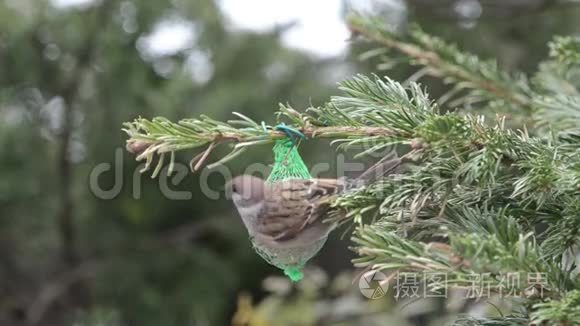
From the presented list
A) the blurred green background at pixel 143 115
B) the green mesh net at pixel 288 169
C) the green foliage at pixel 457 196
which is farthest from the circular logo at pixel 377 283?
the blurred green background at pixel 143 115

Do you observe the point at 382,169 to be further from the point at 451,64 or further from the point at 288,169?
the point at 451,64

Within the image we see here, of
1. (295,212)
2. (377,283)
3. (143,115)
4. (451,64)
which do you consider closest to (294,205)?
(295,212)

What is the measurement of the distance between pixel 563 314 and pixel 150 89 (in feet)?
5.66

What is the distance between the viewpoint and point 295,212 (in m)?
0.68

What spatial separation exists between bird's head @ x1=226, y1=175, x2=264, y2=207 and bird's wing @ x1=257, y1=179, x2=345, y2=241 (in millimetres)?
57

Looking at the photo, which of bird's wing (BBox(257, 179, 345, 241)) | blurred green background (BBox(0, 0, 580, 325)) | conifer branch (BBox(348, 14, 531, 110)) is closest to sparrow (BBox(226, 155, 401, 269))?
bird's wing (BBox(257, 179, 345, 241))

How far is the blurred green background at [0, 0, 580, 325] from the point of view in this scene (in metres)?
2.00

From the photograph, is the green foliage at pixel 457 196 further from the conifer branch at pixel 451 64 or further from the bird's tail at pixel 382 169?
the conifer branch at pixel 451 64

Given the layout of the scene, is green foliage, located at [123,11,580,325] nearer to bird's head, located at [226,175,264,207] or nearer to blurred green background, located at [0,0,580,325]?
bird's head, located at [226,175,264,207]

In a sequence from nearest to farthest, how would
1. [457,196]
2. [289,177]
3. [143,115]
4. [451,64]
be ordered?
[457,196] → [289,177] → [451,64] → [143,115]

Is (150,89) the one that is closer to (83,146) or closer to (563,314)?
(83,146)

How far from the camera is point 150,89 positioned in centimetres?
204

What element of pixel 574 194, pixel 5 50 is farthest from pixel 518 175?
pixel 5 50

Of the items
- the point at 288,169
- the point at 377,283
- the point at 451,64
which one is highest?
the point at 451,64
